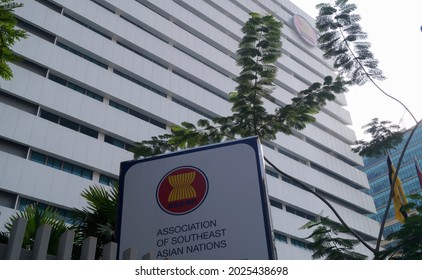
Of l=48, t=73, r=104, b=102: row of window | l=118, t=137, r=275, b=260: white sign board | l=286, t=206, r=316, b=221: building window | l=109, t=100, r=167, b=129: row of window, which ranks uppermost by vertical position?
l=48, t=73, r=104, b=102: row of window

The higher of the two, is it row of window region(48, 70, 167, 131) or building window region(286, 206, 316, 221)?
row of window region(48, 70, 167, 131)

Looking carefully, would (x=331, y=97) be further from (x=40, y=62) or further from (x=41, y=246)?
(x=40, y=62)

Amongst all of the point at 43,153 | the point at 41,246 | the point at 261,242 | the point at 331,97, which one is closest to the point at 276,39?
the point at 331,97

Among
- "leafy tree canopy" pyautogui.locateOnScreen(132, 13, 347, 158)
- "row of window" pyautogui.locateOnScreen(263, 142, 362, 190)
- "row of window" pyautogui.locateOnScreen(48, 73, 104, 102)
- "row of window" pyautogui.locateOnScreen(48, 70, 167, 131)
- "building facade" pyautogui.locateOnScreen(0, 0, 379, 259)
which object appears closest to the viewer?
"leafy tree canopy" pyautogui.locateOnScreen(132, 13, 347, 158)

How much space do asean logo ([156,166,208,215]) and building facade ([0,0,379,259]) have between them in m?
15.8

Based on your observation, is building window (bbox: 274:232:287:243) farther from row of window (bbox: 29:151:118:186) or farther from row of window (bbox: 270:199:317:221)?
row of window (bbox: 29:151:118:186)

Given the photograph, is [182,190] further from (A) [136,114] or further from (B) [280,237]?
(B) [280,237]

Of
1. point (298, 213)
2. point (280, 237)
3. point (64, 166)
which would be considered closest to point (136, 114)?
point (64, 166)

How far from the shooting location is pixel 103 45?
1006 inches

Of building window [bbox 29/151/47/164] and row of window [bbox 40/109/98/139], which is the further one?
row of window [bbox 40/109/98/139]

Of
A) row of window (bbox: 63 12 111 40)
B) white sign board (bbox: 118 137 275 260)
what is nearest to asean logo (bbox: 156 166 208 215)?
white sign board (bbox: 118 137 275 260)

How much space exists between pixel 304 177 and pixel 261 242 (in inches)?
1202

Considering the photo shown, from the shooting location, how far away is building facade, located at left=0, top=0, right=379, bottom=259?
65.6 ft

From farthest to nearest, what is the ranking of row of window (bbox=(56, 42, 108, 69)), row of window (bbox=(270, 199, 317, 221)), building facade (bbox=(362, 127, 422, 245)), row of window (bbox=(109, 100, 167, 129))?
1. building facade (bbox=(362, 127, 422, 245))
2. row of window (bbox=(270, 199, 317, 221))
3. row of window (bbox=(109, 100, 167, 129))
4. row of window (bbox=(56, 42, 108, 69))
